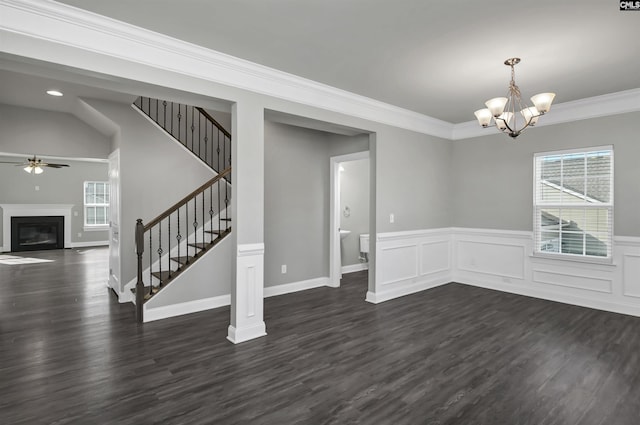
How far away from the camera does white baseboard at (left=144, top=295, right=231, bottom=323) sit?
159 inches

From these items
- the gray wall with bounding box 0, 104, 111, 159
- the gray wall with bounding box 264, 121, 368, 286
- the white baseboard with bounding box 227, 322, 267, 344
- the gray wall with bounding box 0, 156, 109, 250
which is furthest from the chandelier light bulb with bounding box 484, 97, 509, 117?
the gray wall with bounding box 0, 156, 109, 250

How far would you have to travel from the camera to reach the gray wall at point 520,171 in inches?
169

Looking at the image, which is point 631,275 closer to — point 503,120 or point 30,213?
point 503,120

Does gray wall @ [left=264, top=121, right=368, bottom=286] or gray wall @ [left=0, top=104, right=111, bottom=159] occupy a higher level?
gray wall @ [left=0, top=104, right=111, bottom=159]

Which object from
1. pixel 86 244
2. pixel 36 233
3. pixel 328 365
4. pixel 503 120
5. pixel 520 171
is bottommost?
pixel 328 365

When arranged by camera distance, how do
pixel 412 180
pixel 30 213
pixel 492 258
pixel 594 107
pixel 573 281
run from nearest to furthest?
pixel 594 107 < pixel 573 281 < pixel 412 180 < pixel 492 258 < pixel 30 213

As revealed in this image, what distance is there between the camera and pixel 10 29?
2.30 meters

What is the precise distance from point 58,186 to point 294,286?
31.3 feet

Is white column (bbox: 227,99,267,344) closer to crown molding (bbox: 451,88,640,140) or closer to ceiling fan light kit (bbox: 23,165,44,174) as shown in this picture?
crown molding (bbox: 451,88,640,140)

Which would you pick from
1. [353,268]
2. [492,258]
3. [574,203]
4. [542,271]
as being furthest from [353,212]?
[574,203]

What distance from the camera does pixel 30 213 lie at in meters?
10.1

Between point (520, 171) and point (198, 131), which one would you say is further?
point (198, 131)

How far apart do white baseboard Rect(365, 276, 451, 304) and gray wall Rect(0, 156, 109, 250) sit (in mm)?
10441

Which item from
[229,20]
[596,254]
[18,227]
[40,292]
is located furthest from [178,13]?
[18,227]
